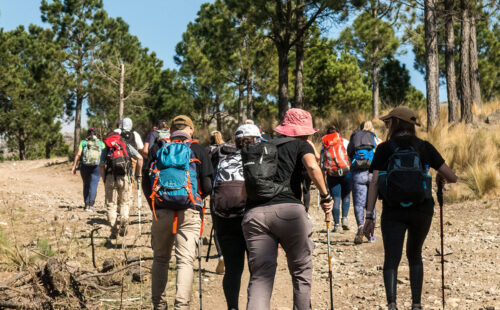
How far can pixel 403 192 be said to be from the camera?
13.4 ft

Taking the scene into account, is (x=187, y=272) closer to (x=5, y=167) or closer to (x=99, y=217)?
(x=99, y=217)

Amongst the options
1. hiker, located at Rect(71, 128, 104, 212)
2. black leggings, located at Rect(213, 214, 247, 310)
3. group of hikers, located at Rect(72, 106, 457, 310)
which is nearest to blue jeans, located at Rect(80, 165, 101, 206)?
hiker, located at Rect(71, 128, 104, 212)

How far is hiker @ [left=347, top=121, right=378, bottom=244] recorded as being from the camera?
7.97 m

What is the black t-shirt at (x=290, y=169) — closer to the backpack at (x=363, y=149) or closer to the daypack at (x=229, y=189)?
the daypack at (x=229, y=189)

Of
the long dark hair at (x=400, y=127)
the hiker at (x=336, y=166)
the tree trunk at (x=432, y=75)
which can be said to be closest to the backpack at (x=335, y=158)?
the hiker at (x=336, y=166)

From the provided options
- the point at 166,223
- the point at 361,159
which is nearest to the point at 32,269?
the point at 166,223

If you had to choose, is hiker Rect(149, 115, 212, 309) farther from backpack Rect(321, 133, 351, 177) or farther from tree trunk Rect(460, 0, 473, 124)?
tree trunk Rect(460, 0, 473, 124)

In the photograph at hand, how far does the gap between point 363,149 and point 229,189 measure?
3.83 metres

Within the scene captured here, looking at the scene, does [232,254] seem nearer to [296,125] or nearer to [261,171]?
[261,171]

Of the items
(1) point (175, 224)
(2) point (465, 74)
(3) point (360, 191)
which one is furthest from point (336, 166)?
(2) point (465, 74)

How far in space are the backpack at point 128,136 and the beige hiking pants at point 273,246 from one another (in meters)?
4.96

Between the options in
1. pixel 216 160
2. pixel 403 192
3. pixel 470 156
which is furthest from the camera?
pixel 470 156

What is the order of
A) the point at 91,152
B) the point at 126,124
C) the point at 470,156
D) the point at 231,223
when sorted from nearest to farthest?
the point at 231,223 < the point at 126,124 < the point at 91,152 < the point at 470,156

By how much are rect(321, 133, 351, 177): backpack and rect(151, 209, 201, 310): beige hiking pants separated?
13.7ft
